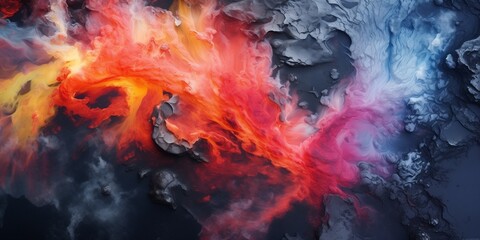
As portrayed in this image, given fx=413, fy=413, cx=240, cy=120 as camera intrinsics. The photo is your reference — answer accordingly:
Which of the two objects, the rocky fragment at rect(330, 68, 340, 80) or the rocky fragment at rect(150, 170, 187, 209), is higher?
the rocky fragment at rect(330, 68, 340, 80)

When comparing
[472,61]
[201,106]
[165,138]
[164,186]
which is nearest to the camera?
[164,186]

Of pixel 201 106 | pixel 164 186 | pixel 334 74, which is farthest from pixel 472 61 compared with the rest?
pixel 164 186

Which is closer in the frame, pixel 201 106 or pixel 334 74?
pixel 201 106

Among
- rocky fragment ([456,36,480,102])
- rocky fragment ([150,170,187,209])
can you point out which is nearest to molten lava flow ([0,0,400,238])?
rocky fragment ([150,170,187,209])

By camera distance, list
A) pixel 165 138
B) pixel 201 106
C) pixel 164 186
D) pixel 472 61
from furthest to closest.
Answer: pixel 472 61 < pixel 201 106 < pixel 165 138 < pixel 164 186

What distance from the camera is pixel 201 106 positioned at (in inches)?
131

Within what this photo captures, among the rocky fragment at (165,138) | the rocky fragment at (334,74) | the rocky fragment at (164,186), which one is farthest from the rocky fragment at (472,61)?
the rocky fragment at (164,186)

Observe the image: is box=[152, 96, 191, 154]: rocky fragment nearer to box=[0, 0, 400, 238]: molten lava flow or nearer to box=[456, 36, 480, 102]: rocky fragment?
box=[0, 0, 400, 238]: molten lava flow

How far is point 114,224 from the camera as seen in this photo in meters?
3.00

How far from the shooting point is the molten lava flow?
3.15m

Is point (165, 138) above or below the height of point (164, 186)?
above

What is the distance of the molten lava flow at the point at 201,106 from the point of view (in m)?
3.15

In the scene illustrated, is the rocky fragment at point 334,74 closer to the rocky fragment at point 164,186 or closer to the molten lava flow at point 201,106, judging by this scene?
the molten lava flow at point 201,106

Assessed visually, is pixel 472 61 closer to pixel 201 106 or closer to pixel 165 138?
pixel 201 106
